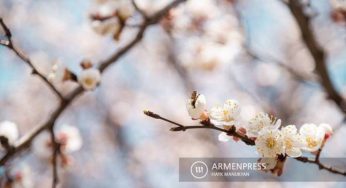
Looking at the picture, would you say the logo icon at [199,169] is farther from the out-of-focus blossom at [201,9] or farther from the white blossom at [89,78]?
the out-of-focus blossom at [201,9]

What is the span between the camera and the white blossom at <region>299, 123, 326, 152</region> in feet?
4.85

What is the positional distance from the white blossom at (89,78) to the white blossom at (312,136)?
2.57ft

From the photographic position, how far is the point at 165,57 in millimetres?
6086

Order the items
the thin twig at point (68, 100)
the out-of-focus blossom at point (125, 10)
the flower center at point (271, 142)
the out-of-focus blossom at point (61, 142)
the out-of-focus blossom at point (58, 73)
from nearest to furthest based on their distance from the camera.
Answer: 1. the flower center at point (271, 142)
2. the thin twig at point (68, 100)
3. the out-of-focus blossom at point (58, 73)
4. the out-of-focus blossom at point (125, 10)
5. the out-of-focus blossom at point (61, 142)

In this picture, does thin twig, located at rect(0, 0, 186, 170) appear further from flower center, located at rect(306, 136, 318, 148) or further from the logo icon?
flower center, located at rect(306, 136, 318, 148)

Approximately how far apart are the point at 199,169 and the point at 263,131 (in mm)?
909

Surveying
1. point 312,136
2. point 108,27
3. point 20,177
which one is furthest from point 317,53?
point 20,177

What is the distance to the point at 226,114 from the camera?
1457mm

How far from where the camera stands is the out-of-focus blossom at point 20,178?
2217mm

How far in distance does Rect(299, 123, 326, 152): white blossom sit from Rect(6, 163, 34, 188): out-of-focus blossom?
4.31 feet

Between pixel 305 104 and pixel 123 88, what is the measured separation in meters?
2.87

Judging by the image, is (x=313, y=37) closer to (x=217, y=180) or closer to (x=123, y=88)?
(x=217, y=180)

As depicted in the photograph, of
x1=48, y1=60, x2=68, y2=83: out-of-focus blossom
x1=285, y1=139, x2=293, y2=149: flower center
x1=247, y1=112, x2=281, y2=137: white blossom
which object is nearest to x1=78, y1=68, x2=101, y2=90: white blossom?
x1=48, y1=60, x2=68, y2=83: out-of-focus blossom

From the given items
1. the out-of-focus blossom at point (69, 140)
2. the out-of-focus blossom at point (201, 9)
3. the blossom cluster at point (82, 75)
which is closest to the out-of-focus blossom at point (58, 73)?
the blossom cluster at point (82, 75)
